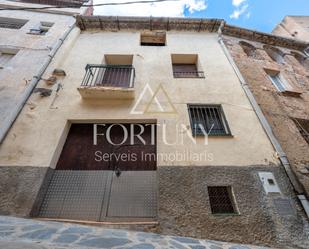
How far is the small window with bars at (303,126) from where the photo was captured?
18.6ft

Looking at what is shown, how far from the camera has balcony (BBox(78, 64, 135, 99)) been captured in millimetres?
5469

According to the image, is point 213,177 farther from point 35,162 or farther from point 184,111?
point 35,162

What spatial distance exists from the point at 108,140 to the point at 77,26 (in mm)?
6402

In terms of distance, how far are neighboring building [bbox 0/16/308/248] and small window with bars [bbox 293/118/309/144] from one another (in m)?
1.73

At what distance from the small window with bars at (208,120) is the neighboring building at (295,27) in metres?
11.6

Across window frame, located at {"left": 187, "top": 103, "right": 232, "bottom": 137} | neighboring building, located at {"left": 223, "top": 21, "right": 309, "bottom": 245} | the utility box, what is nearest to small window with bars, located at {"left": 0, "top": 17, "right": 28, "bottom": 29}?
window frame, located at {"left": 187, "top": 103, "right": 232, "bottom": 137}

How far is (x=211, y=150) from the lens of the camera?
4.62 m

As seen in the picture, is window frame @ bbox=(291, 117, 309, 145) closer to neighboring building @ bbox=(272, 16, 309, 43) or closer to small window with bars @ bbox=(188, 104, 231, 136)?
small window with bars @ bbox=(188, 104, 231, 136)

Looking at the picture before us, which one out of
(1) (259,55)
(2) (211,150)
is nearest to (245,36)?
(1) (259,55)

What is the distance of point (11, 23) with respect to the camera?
9086 mm

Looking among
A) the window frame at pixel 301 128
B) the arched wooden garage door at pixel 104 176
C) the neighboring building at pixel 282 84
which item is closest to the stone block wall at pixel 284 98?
the neighboring building at pixel 282 84

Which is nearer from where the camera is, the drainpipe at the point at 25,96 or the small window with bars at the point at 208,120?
the drainpipe at the point at 25,96

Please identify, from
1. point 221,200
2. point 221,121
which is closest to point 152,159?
point 221,200

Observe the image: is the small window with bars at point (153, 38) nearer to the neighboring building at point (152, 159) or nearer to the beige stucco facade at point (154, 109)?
the beige stucco facade at point (154, 109)
